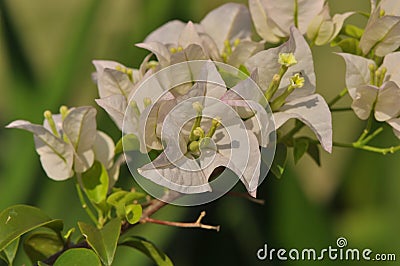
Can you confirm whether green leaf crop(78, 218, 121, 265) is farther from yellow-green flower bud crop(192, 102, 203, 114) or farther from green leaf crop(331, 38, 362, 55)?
green leaf crop(331, 38, 362, 55)

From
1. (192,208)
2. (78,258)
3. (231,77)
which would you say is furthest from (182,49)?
(192,208)

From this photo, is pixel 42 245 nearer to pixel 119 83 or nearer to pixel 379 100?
pixel 119 83

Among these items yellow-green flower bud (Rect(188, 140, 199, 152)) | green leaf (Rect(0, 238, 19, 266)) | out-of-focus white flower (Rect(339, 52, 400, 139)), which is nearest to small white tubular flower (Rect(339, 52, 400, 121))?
out-of-focus white flower (Rect(339, 52, 400, 139))

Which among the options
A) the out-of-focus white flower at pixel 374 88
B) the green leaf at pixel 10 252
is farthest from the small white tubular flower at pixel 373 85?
the green leaf at pixel 10 252

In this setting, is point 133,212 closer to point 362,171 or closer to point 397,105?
point 397,105

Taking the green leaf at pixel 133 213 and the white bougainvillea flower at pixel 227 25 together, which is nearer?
the green leaf at pixel 133 213

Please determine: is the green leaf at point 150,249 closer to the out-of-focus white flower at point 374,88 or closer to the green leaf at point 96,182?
the green leaf at point 96,182
